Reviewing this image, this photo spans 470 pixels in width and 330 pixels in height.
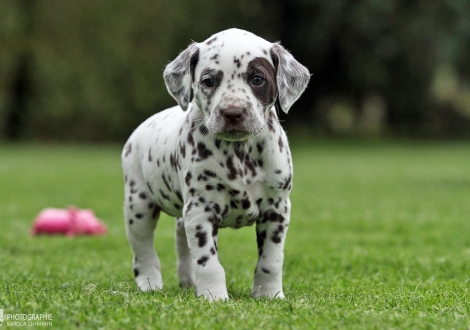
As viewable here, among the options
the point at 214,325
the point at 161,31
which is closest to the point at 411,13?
the point at 161,31

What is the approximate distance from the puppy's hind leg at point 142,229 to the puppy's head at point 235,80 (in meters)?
1.14

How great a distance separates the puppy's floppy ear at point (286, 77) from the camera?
204 inches

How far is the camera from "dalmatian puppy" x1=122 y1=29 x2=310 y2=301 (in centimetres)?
495

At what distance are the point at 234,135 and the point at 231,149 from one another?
0.26 meters

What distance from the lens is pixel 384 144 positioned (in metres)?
37.7

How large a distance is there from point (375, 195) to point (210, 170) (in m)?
11.0

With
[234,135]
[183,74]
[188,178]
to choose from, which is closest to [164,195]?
[188,178]

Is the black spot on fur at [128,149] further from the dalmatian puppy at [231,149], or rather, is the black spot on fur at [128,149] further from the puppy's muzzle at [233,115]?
the puppy's muzzle at [233,115]

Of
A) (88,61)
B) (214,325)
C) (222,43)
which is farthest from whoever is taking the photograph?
(88,61)

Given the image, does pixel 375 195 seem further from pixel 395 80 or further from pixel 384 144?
pixel 395 80

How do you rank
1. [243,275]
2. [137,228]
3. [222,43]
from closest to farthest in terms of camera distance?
[222,43] < [137,228] < [243,275]

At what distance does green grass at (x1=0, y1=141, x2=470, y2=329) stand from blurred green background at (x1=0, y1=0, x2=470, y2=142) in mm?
12852

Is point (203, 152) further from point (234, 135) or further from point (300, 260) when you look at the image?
point (300, 260)

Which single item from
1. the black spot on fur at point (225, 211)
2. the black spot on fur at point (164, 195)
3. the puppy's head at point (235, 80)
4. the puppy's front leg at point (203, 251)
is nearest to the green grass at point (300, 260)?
the puppy's front leg at point (203, 251)
